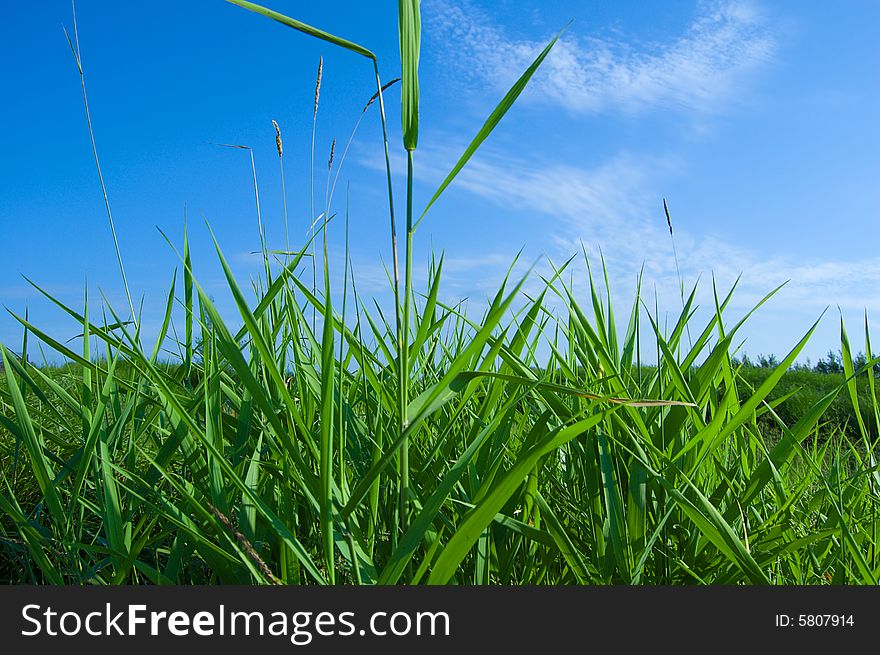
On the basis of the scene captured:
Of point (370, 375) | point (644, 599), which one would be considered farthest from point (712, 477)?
point (370, 375)

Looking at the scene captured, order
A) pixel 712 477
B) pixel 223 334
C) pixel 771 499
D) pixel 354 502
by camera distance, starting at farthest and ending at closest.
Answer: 1. pixel 771 499
2. pixel 712 477
3. pixel 223 334
4. pixel 354 502

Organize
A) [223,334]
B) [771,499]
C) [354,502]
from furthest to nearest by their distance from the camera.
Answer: [771,499] → [223,334] → [354,502]

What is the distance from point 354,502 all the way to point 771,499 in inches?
43.5

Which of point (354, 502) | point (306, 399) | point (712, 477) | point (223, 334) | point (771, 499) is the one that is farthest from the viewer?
point (771, 499)

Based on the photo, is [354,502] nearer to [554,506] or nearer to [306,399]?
[306,399]

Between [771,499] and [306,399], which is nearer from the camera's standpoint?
[306,399]

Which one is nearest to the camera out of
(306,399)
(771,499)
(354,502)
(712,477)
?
(354,502)

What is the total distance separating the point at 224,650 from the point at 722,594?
619mm

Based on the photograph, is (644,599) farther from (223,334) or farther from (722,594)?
(223,334)

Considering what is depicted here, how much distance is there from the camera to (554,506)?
1.16 metres

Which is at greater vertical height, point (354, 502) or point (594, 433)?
point (594, 433)

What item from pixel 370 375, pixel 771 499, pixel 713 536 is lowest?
pixel 713 536

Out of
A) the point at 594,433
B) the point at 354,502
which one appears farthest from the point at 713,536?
the point at 354,502

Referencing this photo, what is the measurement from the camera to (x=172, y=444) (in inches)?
38.7
